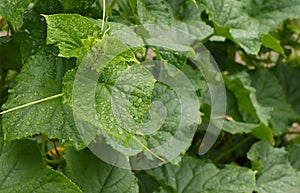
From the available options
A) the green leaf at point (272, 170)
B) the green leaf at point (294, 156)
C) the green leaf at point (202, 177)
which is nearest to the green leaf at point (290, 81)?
the green leaf at point (294, 156)

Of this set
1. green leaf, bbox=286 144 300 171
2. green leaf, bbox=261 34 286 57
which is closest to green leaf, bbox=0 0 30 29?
green leaf, bbox=261 34 286 57

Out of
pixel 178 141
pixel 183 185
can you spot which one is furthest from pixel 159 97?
pixel 183 185

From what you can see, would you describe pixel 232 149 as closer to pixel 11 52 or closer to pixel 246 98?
pixel 246 98

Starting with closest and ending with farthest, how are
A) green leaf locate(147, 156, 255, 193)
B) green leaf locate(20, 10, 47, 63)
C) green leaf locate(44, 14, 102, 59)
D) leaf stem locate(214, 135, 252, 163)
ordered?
green leaf locate(44, 14, 102, 59), green leaf locate(20, 10, 47, 63), green leaf locate(147, 156, 255, 193), leaf stem locate(214, 135, 252, 163)

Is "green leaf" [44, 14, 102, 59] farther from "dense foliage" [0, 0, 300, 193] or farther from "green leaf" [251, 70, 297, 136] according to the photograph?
"green leaf" [251, 70, 297, 136]

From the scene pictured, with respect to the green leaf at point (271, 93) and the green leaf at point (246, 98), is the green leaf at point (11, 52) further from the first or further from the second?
the green leaf at point (271, 93)

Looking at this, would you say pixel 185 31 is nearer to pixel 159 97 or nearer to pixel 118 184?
pixel 159 97
